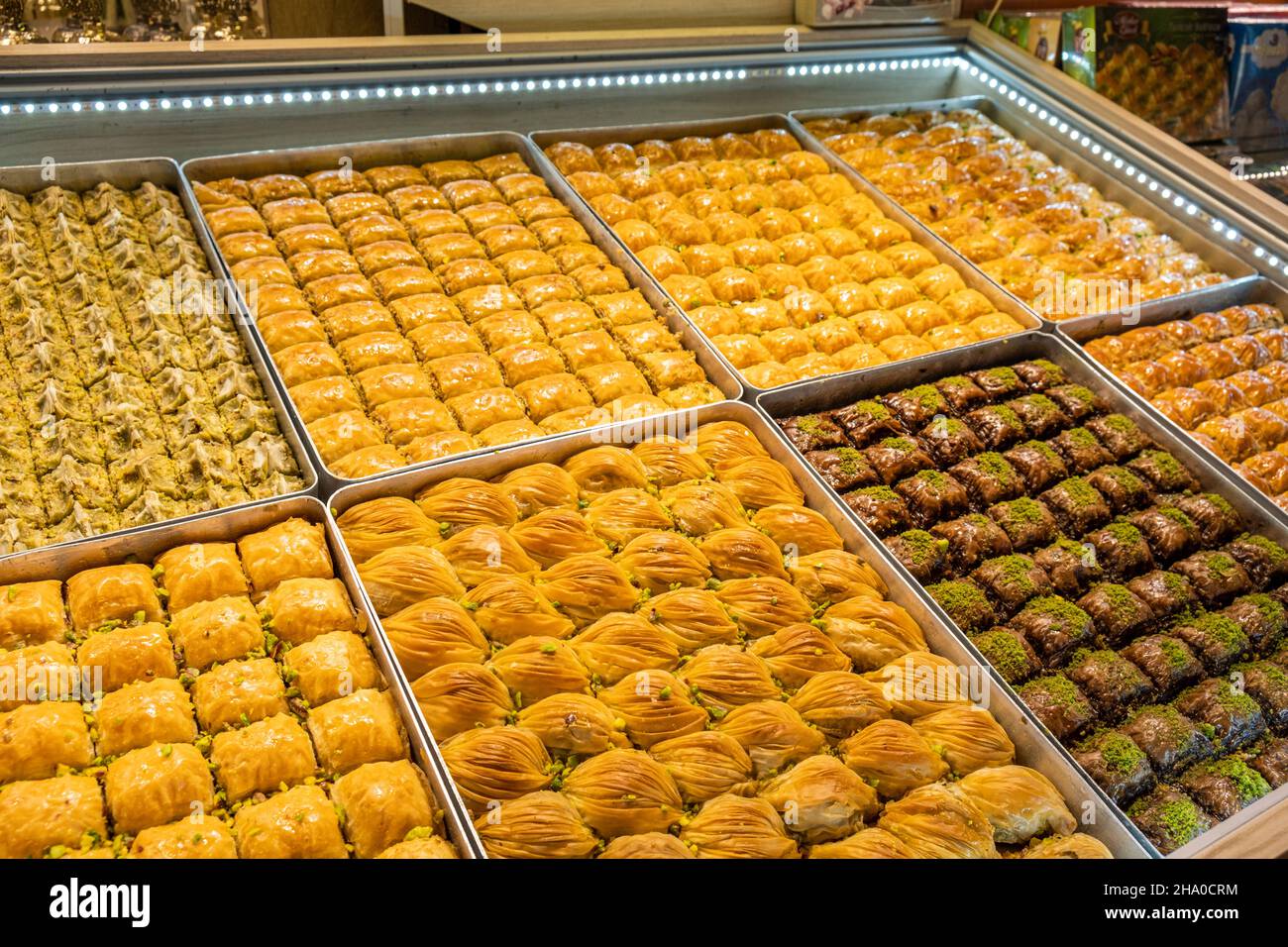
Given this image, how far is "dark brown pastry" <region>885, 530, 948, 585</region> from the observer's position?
343cm

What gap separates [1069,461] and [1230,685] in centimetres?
100

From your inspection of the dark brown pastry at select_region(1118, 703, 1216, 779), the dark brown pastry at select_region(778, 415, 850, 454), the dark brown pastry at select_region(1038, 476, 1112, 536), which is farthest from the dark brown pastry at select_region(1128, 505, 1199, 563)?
the dark brown pastry at select_region(778, 415, 850, 454)

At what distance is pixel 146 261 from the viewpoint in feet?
13.1

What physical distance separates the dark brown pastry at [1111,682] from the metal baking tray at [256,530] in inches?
74.9

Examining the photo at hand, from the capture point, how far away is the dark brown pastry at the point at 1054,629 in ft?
10.7

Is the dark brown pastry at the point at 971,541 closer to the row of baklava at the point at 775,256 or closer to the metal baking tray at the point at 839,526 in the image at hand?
the metal baking tray at the point at 839,526

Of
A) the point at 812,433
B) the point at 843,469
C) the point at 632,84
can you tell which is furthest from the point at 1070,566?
the point at 632,84

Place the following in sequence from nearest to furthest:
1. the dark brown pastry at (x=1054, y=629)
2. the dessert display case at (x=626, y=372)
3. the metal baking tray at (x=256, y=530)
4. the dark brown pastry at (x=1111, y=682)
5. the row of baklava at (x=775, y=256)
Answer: the metal baking tray at (x=256, y=530)
the dessert display case at (x=626, y=372)
the dark brown pastry at (x=1111, y=682)
the dark brown pastry at (x=1054, y=629)
the row of baklava at (x=775, y=256)

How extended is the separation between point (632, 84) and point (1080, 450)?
2.83 m

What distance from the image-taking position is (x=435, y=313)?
13.4ft

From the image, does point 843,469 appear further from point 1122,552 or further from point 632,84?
point 632,84

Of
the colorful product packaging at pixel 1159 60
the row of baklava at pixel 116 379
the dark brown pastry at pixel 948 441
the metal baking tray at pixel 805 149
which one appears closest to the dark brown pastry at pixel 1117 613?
the dark brown pastry at pixel 948 441
